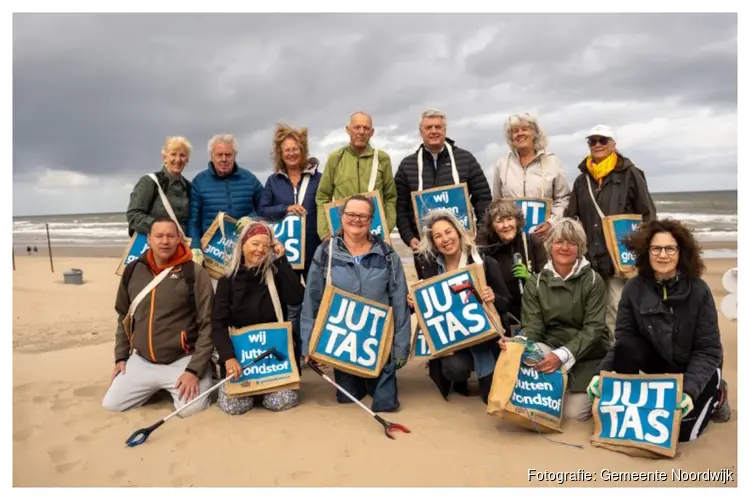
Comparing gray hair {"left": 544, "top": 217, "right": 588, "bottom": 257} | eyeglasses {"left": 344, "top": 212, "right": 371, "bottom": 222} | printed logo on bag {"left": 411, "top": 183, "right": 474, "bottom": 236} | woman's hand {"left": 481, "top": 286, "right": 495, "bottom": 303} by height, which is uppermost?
printed logo on bag {"left": 411, "top": 183, "right": 474, "bottom": 236}

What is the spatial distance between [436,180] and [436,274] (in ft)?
4.15

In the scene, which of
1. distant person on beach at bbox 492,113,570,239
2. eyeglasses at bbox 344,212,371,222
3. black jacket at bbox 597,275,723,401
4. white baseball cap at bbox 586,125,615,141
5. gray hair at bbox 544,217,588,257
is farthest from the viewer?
distant person on beach at bbox 492,113,570,239

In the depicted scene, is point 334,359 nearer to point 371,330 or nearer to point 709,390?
point 371,330

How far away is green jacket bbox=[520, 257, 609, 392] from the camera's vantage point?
4.83 metres

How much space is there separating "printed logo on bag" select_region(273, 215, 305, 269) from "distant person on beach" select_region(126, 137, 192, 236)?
1.02 metres

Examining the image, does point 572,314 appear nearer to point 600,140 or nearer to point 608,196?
point 608,196

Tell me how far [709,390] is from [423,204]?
9.70 ft

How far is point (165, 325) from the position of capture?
5145 mm

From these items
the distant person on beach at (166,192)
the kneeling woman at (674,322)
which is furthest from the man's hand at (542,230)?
the distant person on beach at (166,192)

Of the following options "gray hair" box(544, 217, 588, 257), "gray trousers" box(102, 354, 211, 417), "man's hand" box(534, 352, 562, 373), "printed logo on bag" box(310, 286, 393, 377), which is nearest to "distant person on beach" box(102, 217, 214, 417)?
"gray trousers" box(102, 354, 211, 417)

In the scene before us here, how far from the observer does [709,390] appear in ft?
14.5

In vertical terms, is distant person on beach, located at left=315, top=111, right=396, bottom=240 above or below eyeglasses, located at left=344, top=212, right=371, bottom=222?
above

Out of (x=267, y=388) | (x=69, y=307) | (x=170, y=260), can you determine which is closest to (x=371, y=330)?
(x=267, y=388)

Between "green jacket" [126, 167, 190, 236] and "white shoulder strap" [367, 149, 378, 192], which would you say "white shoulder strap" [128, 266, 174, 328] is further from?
"white shoulder strap" [367, 149, 378, 192]
